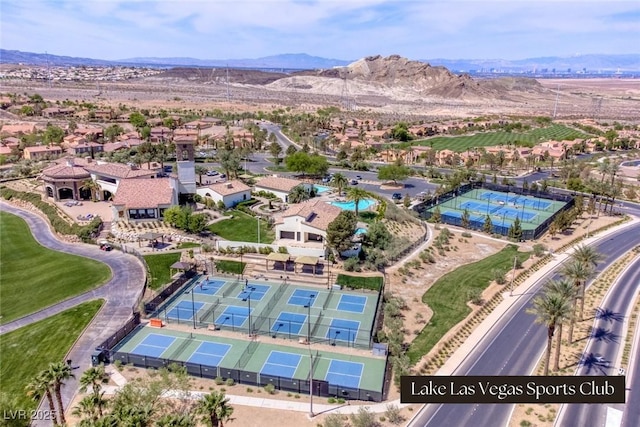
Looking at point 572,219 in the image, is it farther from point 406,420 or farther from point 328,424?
point 328,424

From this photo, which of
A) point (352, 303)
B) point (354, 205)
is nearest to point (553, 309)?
point (352, 303)

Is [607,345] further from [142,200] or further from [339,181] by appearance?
[142,200]

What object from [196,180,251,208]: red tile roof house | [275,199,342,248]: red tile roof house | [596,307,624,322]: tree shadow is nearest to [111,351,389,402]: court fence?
[596,307,624,322]: tree shadow

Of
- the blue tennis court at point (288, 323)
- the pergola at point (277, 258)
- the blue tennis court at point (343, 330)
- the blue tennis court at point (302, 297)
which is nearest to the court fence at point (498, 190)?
the pergola at point (277, 258)

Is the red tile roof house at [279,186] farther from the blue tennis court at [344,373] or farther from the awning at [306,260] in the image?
the blue tennis court at [344,373]

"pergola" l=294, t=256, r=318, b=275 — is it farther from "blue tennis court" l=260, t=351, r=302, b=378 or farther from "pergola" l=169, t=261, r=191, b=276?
"blue tennis court" l=260, t=351, r=302, b=378

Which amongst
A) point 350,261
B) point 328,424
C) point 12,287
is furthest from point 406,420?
point 12,287
